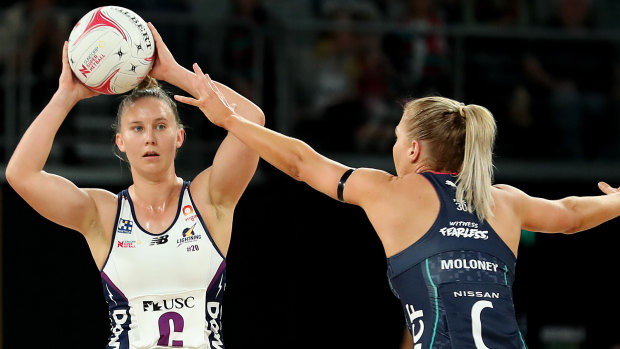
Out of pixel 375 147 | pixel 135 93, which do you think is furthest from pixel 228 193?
pixel 375 147

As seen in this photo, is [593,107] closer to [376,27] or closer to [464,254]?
[376,27]

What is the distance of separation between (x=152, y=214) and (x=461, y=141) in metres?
1.41

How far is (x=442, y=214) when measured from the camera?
3395mm

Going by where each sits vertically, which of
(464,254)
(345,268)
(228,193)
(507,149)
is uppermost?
(507,149)

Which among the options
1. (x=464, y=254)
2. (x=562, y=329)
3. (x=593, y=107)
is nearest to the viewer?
(x=464, y=254)

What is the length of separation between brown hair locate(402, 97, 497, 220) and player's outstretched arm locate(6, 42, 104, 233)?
147cm

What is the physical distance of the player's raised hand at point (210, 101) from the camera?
3777 millimetres

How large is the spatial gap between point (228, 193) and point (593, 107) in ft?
17.5

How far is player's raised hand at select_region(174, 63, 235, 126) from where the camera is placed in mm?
3777

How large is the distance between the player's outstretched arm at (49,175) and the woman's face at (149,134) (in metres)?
0.26

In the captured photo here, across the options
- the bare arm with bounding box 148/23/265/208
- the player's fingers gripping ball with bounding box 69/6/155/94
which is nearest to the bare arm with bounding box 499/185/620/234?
the bare arm with bounding box 148/23/265/208

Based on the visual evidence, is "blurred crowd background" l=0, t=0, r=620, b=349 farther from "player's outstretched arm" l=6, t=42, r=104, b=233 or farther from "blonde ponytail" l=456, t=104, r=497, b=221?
"blonde ponytail" l=456, t=104, r=497, b=221

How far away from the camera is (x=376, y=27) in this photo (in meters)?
7.73

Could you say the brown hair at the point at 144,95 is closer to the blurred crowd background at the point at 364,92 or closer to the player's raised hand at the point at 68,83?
the player's raised hand at the point at 68,83
